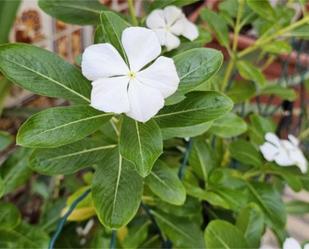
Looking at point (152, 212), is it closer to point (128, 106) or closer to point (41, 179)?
point (128, 106)

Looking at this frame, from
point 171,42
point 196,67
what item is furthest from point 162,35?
point 196,67

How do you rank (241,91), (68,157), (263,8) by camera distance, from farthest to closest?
(241,91) → (263,8) → (68,157)

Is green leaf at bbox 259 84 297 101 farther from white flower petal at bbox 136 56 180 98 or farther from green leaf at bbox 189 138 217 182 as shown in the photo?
white flower petal at bbox 136 56 180 98

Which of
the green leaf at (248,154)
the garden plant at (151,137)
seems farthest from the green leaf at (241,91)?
the green leaf at (248,154)

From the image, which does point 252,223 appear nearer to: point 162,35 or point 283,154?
point 283,154

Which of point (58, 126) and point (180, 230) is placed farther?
point (180, 230)

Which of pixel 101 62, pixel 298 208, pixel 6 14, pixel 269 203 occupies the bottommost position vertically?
pixel 298 208

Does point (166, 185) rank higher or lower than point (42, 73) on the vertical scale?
lower

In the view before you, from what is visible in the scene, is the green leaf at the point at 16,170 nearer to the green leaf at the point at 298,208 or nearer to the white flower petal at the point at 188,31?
the white flower petal at the point at 188,31
